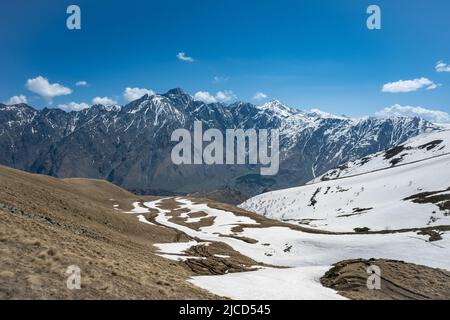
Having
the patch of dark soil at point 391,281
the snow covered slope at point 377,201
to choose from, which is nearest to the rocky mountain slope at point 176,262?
the patch of dark soil at point 391,281

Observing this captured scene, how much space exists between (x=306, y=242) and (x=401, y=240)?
585 inches

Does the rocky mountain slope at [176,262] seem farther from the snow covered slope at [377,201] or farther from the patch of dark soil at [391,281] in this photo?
the snow covered slope at [377,201]

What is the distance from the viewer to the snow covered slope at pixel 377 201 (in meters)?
81.8

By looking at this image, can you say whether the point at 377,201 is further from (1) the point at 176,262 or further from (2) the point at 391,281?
(1) the point at 176,262

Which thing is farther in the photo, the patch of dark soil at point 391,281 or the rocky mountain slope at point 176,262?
the patch of dark soil at point 391,281

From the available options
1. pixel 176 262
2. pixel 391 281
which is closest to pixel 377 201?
pixel 391 281

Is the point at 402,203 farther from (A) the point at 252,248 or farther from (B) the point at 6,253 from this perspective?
(B) the point at 6,253

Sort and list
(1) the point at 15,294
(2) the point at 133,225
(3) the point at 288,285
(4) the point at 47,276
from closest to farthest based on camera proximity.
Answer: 1. (1) the point at 15,294
2. (4) the point at 47,276
3. (3) the point at 288,285
4. (2) the point at 133,225

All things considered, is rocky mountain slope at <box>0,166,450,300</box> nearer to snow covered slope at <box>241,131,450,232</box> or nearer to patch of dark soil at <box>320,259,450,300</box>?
patch of dark soil at <box>320,259,450,300</box>

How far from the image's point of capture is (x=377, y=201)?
11762 centimetres

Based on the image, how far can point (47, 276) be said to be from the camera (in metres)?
16.8
